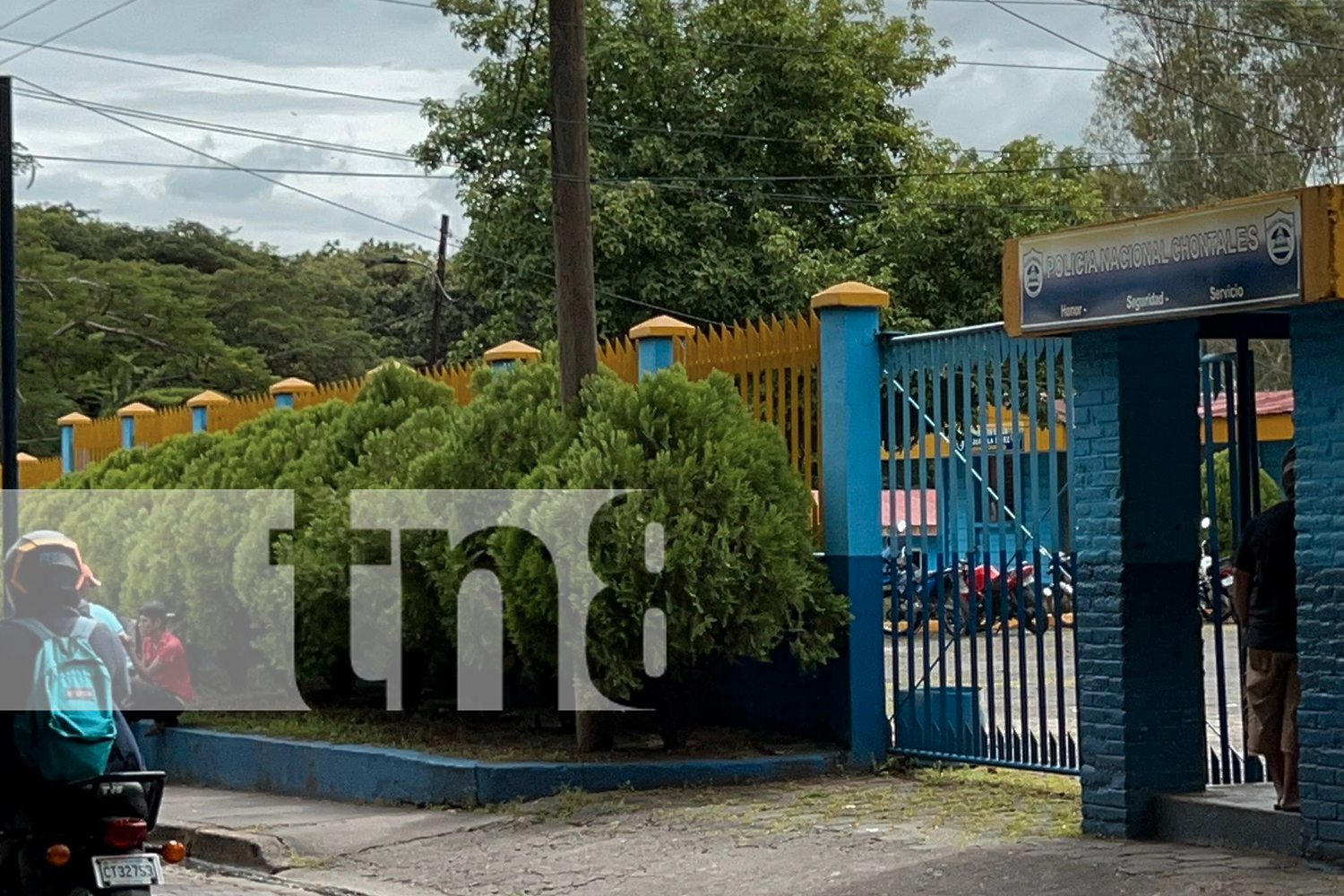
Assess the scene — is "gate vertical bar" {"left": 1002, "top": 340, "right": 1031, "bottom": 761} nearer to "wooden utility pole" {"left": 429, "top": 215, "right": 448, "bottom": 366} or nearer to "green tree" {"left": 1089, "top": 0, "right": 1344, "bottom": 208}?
"wooden utility pole" {"left": 429, "top": 215, "right": 448, "bottom": 366}

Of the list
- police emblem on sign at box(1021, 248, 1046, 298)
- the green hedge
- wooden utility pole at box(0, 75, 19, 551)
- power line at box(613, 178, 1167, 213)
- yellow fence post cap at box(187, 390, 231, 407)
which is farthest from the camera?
power line at box(613, 178, 1167, 213)

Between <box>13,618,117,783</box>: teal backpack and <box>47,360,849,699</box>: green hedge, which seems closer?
<box>13,618,117,783</box>: teal backpack

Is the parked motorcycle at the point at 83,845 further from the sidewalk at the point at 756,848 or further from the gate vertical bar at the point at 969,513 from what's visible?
the gate vertical bar at the point at 969,513

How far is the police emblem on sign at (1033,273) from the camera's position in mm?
8797

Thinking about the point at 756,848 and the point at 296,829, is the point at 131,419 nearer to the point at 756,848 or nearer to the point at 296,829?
the point at 296,829

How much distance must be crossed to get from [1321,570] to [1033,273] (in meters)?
1.96

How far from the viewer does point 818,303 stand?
11445 mm

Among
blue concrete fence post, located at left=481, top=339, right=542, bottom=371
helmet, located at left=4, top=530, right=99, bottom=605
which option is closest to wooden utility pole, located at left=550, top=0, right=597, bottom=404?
blue concrete fence post, located at left=481, top=339, right=542, bottom=371

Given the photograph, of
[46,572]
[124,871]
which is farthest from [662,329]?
[124,871]

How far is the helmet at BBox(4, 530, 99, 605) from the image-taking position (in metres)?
6.89

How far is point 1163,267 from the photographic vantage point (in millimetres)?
8031

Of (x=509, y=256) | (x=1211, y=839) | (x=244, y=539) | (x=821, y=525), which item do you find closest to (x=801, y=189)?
(x=509, y=256)

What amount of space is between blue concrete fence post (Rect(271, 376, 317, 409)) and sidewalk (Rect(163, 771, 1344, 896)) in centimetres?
771

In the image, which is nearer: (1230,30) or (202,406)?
(202,406)
